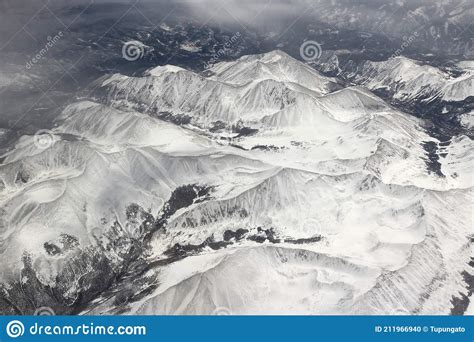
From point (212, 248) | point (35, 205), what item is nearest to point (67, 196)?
point (35, 205)

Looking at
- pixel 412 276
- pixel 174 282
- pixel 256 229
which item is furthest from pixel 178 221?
pixel 412 276

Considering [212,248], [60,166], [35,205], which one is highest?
[60,166]

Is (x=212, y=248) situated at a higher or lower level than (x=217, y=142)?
lower

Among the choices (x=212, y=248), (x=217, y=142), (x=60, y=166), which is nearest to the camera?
(x=212, y=248)

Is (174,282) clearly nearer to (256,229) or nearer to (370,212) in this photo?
(256,229)

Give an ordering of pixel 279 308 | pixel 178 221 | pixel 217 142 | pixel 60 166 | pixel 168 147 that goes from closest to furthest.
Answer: pixel 279 308 → pixel 178 221 → pixel 60 166 → pixel 168 147 → pixel 217 142

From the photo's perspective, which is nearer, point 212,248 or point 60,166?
point 212,248
